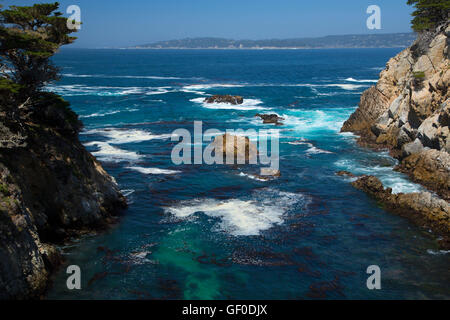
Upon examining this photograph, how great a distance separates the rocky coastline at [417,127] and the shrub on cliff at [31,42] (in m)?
24.4

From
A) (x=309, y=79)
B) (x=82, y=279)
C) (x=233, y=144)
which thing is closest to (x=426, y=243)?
(x=82, y=279)

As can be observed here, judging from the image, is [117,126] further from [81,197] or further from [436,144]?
[436,144]

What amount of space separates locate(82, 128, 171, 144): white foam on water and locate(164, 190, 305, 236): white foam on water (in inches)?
866

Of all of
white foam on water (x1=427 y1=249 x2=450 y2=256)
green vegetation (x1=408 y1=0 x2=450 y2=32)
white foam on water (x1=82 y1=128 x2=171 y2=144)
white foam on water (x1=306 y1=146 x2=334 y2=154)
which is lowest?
white foam on water (x1=427 y1=249 x2=450 y2=256)

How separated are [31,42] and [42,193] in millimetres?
8049

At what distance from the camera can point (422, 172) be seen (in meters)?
35.2

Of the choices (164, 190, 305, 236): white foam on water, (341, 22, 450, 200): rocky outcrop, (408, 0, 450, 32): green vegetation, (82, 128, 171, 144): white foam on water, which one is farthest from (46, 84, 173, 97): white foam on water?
(164, 190, 305, 236): white foam on water

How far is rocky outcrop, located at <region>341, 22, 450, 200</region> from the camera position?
114ft

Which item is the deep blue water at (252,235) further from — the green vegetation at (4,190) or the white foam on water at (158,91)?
the white foam on water at (158,91)

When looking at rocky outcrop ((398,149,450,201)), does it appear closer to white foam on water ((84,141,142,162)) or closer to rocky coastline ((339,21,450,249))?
rocky coastline ((339,21,450,249))

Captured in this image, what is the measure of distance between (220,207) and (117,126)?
109 ft

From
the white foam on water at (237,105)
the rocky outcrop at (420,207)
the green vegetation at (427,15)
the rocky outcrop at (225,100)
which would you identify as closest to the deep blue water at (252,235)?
the rocky outcrop at (420,207)

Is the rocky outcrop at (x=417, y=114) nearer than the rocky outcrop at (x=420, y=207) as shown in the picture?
No

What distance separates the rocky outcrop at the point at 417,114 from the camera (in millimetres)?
34688
